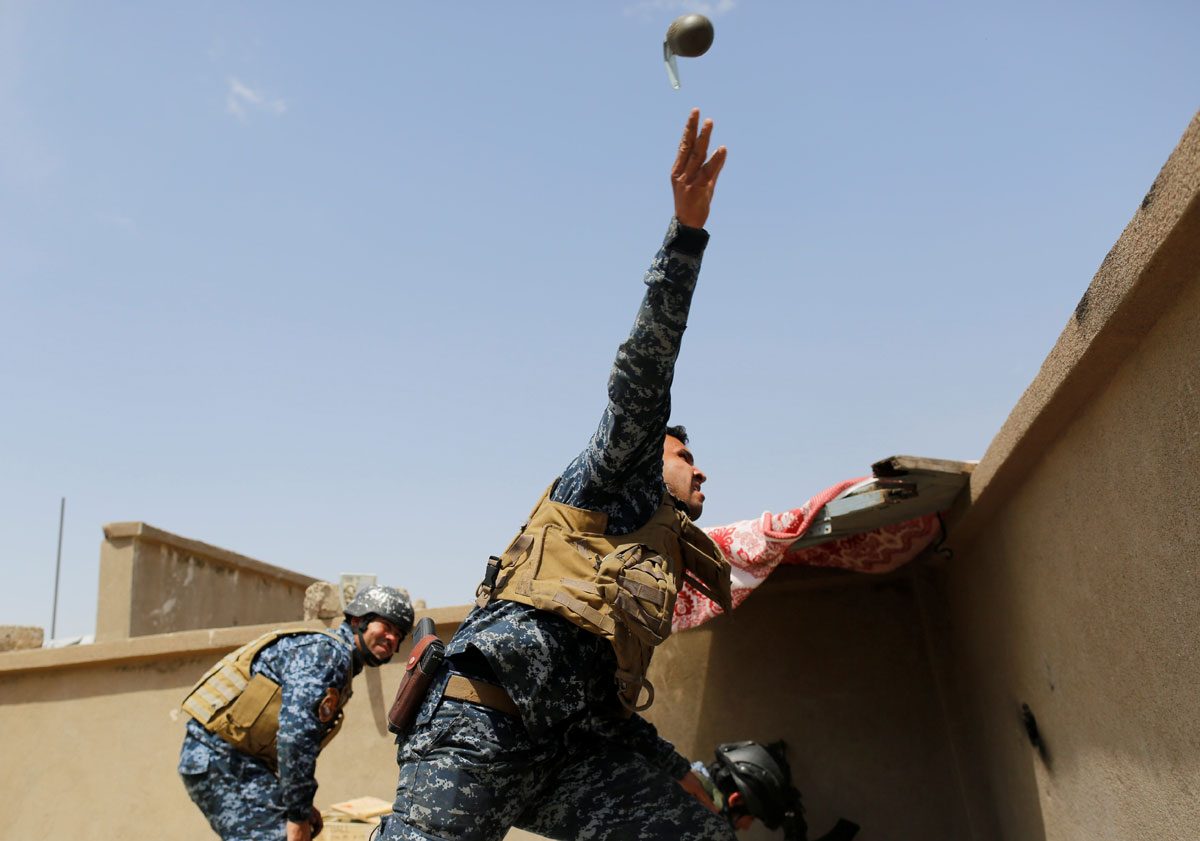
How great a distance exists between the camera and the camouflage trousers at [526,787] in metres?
2.31

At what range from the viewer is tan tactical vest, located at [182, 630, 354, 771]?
163 inches

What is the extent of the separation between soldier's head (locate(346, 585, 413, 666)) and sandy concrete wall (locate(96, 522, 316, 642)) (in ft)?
13.3

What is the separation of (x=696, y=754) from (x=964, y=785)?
1.56 meters

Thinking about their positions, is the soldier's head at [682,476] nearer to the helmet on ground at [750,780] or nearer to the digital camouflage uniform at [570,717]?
the digital camouflage uniform at [570,717]

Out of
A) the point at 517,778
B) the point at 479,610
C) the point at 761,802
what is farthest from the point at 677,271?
the point at 761,802

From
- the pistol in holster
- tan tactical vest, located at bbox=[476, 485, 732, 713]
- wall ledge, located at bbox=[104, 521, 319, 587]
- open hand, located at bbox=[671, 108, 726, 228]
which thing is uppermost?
wall ledge, located at bbox=[104, 521, 319, 587]

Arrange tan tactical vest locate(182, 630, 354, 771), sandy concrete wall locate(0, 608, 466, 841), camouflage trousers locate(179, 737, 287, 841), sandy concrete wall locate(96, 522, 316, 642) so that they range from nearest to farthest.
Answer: camouflage trousers locate(179, 737, 287, 841) → tan tactical vest locate(182, 630, 354, 771) → sandy concrete wall locate(0, 608, 466, 841) → sandy concrete wall locate(96, 522, 316, 642)

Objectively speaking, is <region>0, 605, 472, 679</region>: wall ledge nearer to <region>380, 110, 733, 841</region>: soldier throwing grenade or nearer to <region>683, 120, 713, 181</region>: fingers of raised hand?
<region>380, 110, 733, 841</region>: soldier throwing grenade

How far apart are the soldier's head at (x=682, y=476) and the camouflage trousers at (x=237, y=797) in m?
2.37

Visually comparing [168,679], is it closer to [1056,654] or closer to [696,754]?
[696,754]

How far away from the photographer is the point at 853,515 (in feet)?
14.8

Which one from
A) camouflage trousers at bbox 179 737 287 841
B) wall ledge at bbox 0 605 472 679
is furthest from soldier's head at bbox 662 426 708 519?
wall ledge at bbox 0 605 472 679

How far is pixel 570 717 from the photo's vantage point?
2.49 metres

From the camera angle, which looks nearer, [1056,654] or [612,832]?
[612,832]
